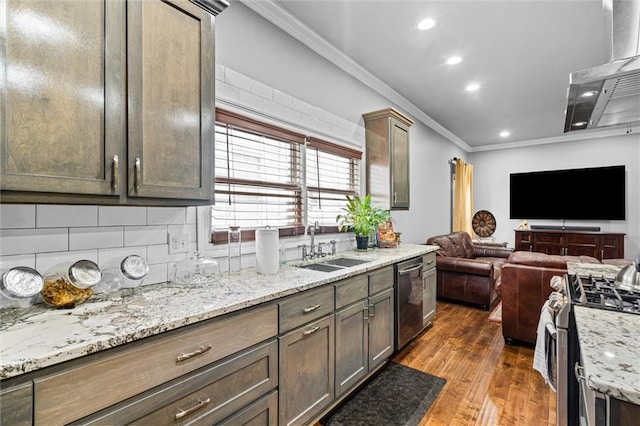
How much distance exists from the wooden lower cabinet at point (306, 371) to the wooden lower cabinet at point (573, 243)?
5.96 m

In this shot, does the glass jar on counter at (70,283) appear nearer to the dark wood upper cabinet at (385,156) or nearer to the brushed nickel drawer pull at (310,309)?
the brushed nickel drawer pull at (310,309)

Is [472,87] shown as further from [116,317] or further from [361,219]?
[116,317]

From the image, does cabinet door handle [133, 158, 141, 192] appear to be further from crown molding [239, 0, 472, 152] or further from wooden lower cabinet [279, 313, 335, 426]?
crown molding [239, 0, 472, 152]

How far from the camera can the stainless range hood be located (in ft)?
4.42

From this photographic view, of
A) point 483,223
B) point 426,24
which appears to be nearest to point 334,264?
point 426,24

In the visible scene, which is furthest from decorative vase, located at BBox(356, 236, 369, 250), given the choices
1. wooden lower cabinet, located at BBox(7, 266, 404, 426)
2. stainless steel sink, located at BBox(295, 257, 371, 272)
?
wooden lower cabinet, located at BBox(7, 266, 404, 426)

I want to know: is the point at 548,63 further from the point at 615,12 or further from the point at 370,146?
the point at 370,146

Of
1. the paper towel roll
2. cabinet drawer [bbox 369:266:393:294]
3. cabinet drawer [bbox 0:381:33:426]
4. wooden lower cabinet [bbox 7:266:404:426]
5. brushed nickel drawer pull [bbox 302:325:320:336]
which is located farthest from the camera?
cabinet drawer [bbox 369:266:393:294]

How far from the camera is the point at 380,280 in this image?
235 centimetres

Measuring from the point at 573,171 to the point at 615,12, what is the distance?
5524 mm

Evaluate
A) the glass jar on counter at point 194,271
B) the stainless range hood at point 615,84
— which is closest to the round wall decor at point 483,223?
the stainless range hood at point 615,84

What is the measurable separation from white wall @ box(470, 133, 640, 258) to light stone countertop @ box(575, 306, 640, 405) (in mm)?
6184

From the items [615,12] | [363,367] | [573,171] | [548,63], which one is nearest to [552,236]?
[573,171]

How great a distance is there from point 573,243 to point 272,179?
621cm
